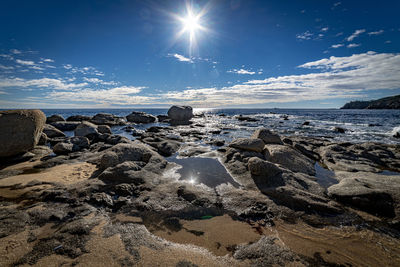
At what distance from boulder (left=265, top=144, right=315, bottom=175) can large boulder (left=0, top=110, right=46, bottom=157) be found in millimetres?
13616

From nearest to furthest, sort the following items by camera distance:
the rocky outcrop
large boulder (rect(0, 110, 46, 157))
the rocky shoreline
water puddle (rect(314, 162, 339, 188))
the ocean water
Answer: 1. the rocky shoreline
2. the rocky outcrop
3. water puddle (rect(314, 162, 339, 188))
4. large boulder (rect(0, 110, 46, 157))
5. the ocean water

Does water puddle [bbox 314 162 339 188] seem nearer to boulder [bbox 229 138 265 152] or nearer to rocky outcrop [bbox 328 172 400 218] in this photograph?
rocky outcrop [bbox 328 172 400 218]

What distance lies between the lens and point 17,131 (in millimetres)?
8750

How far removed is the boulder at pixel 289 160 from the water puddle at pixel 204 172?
2697 mm

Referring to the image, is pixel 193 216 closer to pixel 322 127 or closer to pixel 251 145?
pixel 251 145

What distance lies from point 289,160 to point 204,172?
425cm

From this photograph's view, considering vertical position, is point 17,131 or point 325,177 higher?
point 17,131

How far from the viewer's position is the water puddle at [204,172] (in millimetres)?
6320

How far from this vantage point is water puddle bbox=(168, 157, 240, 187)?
632 centimetres

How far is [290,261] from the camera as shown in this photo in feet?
9.72

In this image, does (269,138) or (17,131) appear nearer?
(17,131)

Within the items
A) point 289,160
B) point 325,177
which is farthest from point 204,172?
point 325,177

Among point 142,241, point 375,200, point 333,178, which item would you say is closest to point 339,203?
point 375,200

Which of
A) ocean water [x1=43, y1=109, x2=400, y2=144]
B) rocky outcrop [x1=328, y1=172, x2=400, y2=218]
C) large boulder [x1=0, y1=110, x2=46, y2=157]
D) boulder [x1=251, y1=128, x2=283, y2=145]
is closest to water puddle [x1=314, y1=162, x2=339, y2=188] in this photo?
rocky outcrop [x1=328, y1=172, x2=400, y2=218]
